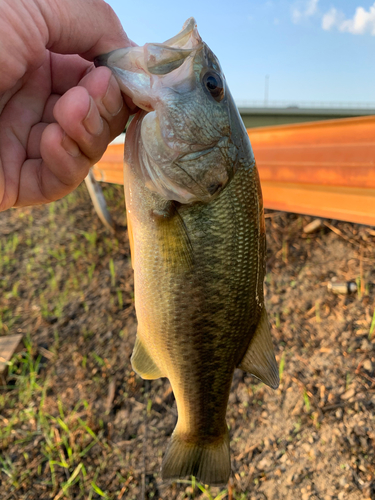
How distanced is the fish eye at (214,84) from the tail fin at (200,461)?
1.25 meters

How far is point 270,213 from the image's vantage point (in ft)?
11.6

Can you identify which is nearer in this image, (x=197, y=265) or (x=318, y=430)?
(x=197, y=265)

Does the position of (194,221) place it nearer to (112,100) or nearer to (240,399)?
(112,100)

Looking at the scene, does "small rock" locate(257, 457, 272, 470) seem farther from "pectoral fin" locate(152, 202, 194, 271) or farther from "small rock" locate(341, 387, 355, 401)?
"pectoral fin" locate(152, 202, 194, 271)

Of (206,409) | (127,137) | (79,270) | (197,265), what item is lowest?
(79,270)

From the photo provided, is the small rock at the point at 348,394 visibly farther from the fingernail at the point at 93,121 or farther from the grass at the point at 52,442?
the fingernail at the point at 93,121

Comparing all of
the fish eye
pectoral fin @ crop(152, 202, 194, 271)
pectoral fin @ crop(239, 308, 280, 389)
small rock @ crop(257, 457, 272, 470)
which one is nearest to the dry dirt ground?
small rock @ crop(257, 457, 272, 470)

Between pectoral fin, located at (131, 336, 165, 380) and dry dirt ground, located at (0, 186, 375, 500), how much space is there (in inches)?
45.9

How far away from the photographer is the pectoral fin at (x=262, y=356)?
1.31m

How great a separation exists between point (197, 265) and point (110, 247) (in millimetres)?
3403

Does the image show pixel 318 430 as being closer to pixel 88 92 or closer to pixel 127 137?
pixel 127 137

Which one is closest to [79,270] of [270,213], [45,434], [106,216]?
[106,216]

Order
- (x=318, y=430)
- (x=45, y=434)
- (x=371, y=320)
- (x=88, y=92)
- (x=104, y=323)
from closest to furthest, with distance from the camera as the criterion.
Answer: (x=88, y=92)
(x=318, y=430)
(x=371, y=320)
(x=45, y=434)
(x=104, y=323)

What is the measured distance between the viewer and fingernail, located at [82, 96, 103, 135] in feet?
3.81
